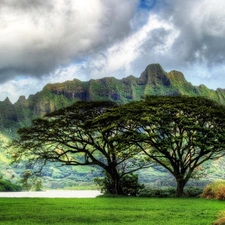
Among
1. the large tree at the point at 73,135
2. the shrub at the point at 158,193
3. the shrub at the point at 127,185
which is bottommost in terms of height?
the shrub at the point at 158,193

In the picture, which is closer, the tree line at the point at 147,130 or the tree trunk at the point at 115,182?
the tree line at the point at 147,130

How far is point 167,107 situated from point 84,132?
9.85 metres

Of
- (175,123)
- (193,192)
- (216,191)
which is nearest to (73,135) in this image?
(175,123)

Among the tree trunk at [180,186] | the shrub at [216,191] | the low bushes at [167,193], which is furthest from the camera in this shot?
the low bushes at [167,193]

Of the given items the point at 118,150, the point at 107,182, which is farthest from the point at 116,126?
the point at 107,182

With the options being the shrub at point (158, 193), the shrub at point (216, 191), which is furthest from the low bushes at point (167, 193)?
the shrub at point (216, 191)

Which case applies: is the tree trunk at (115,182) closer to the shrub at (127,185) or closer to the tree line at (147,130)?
the tree line at (147,130)

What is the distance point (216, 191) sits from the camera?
3109 cm

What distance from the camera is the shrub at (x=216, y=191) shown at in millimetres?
29656

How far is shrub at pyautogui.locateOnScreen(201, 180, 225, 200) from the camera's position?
29656 mm

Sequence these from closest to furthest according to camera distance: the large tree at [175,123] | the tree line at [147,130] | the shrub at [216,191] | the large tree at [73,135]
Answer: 1. the shrub at [216,191]
2. the large tree at [175,123]
3. the tree line at [147,130]
4. the large tree at [73,135]

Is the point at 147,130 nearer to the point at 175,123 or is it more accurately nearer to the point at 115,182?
the point at 175,123

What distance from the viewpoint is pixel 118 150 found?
119ft

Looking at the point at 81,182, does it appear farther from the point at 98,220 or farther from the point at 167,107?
the point at 98,220
